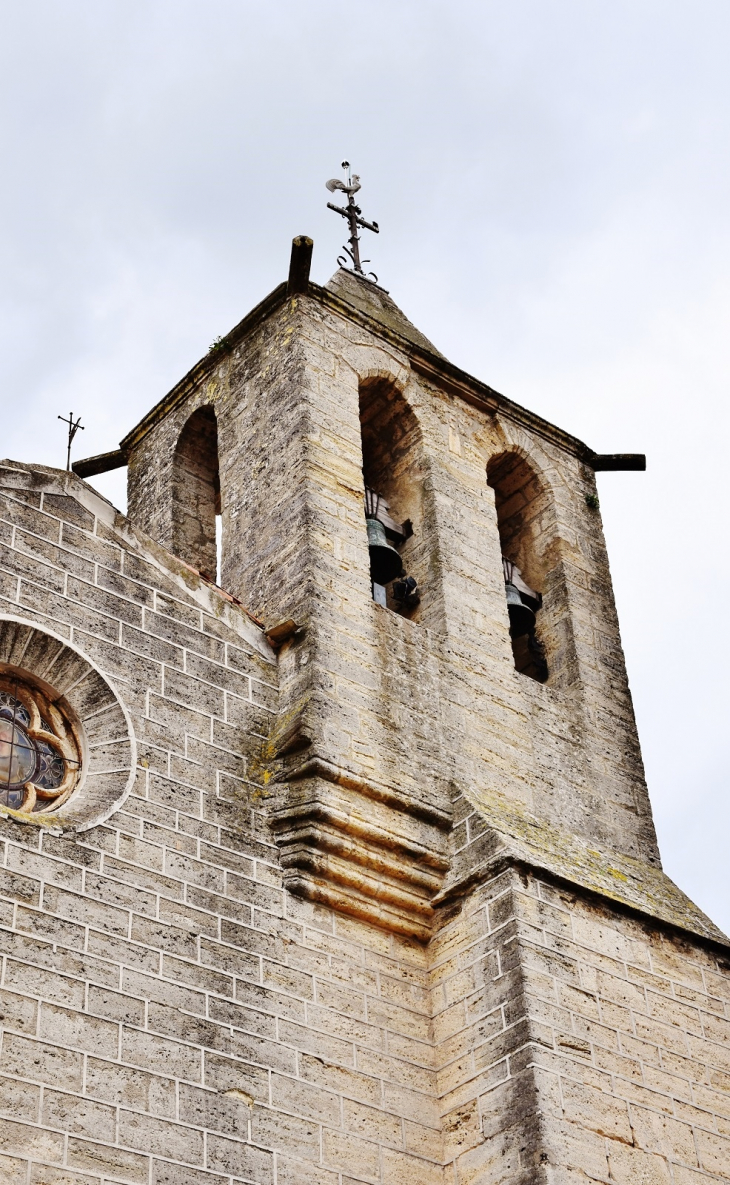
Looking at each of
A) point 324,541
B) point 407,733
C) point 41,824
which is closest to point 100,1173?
point 41,824

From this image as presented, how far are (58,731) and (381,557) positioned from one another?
10.6 feet

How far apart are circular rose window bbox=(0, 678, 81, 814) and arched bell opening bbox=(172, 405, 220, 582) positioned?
3522 mm

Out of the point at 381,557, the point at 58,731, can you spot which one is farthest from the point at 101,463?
the point at 58,731

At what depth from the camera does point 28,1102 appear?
765 cm

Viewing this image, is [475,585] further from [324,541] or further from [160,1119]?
[160,1119]

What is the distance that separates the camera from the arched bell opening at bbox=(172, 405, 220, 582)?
13023 millimetres

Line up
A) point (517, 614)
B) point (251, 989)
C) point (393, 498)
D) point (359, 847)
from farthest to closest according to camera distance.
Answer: point (517, 614), point (393, 498), point (359, 847), point (251, 989)

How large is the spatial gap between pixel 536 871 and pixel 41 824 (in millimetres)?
2729

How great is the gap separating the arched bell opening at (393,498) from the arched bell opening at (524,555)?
2.53 feet

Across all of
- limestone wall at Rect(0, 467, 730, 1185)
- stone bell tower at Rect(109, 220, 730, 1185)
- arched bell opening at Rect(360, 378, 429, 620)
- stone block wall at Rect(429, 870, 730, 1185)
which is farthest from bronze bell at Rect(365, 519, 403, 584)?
stone block wall at Rect(429, 870, 730, 1185)

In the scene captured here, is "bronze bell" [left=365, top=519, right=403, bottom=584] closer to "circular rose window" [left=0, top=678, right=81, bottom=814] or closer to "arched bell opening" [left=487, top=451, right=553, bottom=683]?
"arched bell opening" [left=487, top=451, right=553, bottom=683]

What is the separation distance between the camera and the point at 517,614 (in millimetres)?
12859

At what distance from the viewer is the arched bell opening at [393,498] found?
39.5ft

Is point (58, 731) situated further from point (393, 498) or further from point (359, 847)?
point (393, 498)
